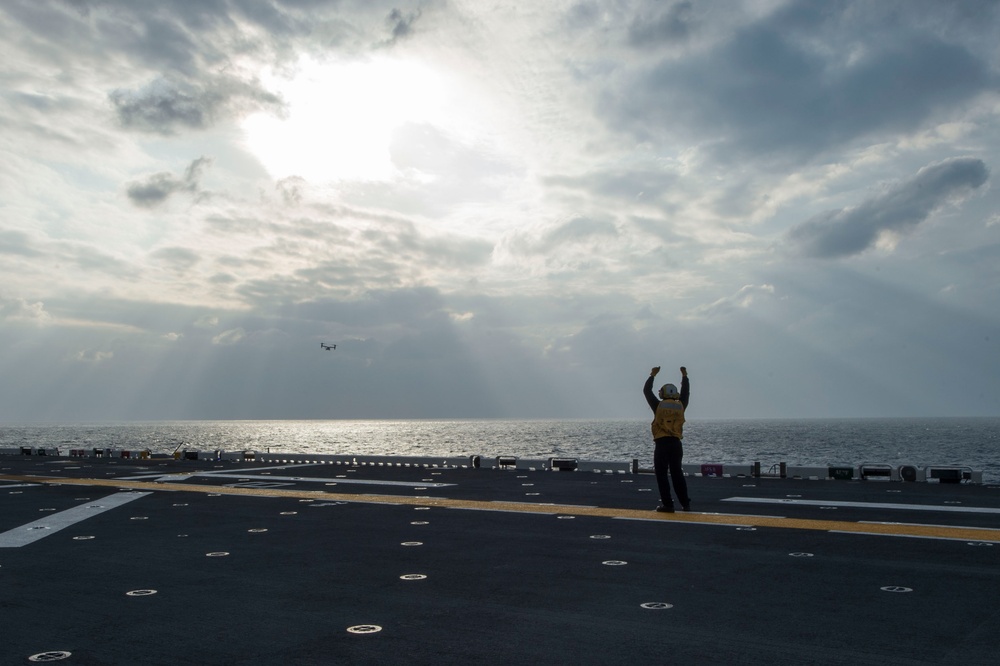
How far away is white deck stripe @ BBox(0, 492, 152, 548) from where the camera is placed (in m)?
11.8

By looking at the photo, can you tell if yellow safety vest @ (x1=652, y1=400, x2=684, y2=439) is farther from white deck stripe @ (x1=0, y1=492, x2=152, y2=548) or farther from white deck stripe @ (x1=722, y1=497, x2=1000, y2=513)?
white deck stripe @ (x1=0, y1=492, x2=152, y2=548)

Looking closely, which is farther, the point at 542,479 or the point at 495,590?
the point at 542,479

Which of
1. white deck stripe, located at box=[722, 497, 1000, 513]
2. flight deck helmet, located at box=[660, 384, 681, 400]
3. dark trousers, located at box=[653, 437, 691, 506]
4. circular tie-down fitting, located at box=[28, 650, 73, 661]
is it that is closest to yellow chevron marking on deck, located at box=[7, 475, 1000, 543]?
dark trousers, located at box=[653, 437, 691, 506]

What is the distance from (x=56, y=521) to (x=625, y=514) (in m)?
11.1

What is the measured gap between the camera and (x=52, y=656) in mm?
5730

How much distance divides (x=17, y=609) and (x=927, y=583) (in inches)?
376

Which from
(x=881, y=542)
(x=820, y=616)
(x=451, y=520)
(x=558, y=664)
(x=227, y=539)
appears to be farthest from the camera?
(x=451, y=520)

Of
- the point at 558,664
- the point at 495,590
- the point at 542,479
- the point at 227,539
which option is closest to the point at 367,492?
the point at 542,479

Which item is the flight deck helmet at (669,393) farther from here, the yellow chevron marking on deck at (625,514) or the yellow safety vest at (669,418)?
the yellow chevron marking on deck at (625,514)

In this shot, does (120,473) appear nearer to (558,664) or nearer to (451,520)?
(451,520)

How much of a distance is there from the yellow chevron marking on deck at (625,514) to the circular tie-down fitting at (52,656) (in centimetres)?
986

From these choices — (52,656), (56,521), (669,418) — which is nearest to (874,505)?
(669,418)

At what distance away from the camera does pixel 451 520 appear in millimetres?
13672

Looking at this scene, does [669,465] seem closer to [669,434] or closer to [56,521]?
[669,434]
